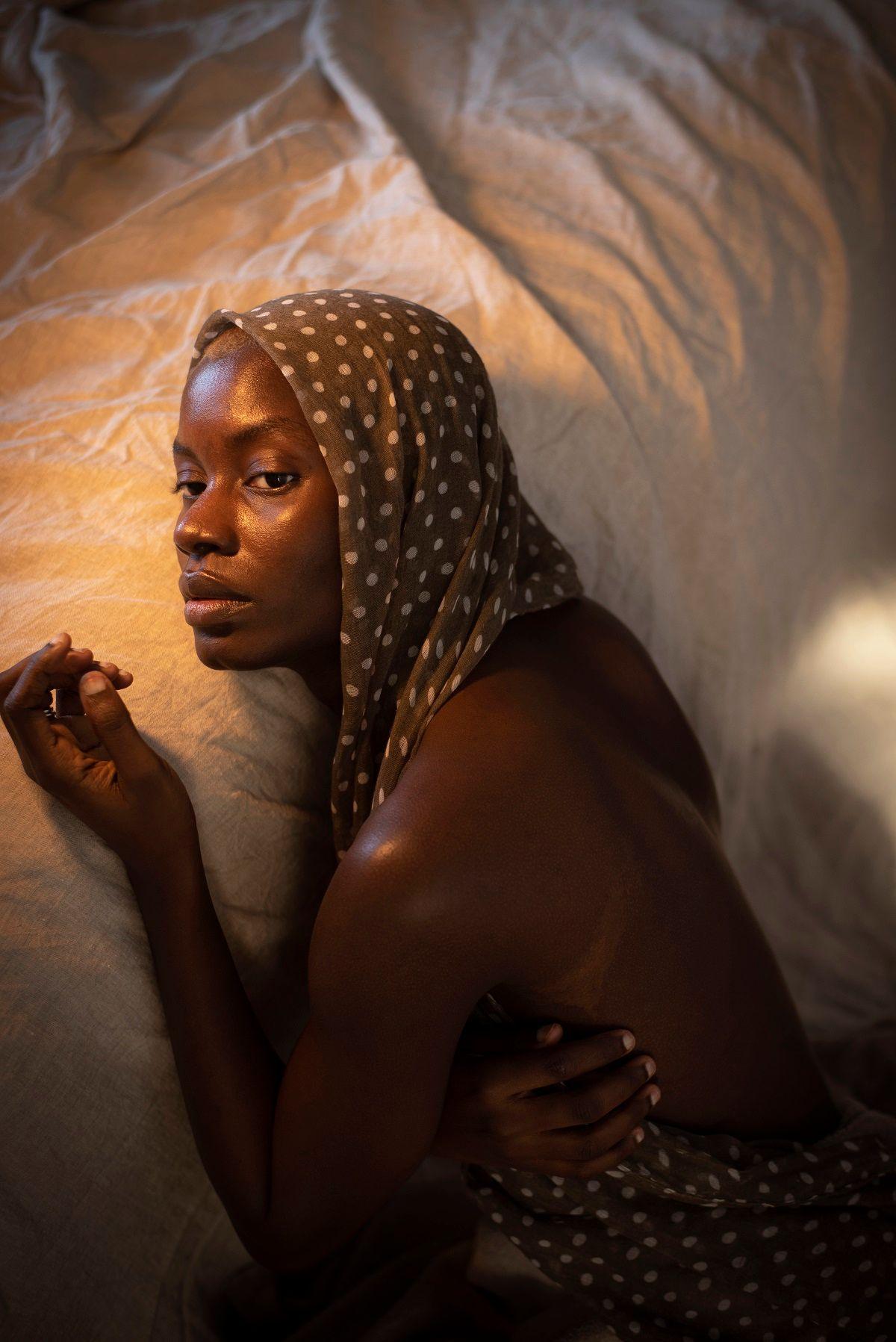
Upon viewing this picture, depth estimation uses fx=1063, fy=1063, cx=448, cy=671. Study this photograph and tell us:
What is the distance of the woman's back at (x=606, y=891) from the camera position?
0.78 m

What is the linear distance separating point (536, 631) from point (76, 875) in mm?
453

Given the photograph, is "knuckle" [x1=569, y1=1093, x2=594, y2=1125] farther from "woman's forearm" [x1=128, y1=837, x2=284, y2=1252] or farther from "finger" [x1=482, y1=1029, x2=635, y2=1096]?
"woman's forearm" [x1=128, y1=837, x2=284, y2=1252]

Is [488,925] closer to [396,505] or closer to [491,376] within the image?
[396,505]

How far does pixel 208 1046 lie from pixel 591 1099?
307 millimetres

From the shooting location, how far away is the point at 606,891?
0.81m

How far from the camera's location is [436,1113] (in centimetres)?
83

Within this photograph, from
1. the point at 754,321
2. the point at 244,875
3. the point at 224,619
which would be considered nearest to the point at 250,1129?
the point at 244,875

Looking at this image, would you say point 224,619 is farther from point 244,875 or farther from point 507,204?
point 507,204

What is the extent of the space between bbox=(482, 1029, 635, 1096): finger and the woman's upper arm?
0.06m

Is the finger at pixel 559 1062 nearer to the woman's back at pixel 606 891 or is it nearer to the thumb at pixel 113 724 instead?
the woman's back at pixel 606 891

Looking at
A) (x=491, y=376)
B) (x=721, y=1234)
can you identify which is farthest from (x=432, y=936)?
(x=491, y=376)

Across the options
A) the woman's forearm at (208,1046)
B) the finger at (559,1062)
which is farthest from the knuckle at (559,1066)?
the woman's forearm at (208,1046)

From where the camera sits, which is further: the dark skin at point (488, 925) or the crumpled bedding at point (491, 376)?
the crumpled bedding at point (491, 376)

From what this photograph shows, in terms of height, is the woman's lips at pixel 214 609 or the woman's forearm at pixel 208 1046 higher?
the woman's lips at pixel 214 609
